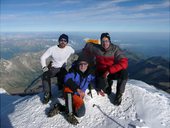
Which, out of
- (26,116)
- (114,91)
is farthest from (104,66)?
(26,116)

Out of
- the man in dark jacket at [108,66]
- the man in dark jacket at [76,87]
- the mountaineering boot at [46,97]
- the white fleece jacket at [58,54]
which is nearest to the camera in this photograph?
the man in dark jacket at [76,87]

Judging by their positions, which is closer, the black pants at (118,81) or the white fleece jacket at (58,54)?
the black pants at (118,81)

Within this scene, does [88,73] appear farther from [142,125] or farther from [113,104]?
[142,125]

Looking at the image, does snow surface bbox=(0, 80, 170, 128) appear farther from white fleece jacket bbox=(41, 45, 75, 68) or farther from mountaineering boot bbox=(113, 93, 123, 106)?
white fleece jacket bbox=(41, 45, 75, 68)

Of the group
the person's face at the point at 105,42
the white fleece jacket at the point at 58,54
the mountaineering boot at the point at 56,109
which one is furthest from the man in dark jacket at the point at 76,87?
the white fleece jacket at the point at 58,54

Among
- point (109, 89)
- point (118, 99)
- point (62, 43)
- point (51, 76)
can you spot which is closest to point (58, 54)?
point (62, 43)

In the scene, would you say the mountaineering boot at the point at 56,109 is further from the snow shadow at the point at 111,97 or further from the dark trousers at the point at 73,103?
the snow shadow at the point at 111,97
